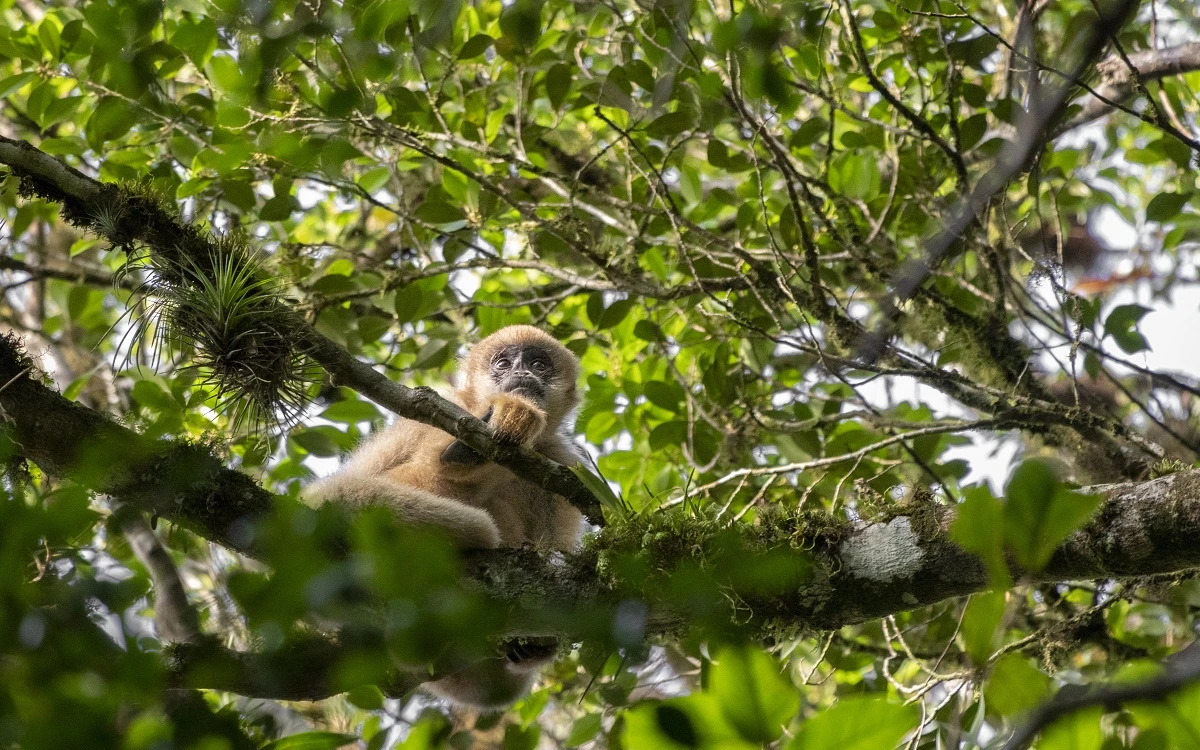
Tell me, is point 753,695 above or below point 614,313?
below

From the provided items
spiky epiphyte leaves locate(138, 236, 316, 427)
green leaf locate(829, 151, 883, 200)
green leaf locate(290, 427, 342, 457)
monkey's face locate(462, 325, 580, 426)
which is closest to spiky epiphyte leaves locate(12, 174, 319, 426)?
spiky epiphyte leaves locate(138, 236, 316, 427)

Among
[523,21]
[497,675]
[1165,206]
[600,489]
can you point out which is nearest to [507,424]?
[600,489]

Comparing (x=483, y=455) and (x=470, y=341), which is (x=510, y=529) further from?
(x=470, y=341)

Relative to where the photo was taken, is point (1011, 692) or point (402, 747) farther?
point (402, 747)

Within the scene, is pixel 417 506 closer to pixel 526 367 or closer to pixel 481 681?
pixel 481 681

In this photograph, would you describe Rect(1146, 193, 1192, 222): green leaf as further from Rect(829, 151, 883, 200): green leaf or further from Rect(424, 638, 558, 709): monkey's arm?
Rect(424, 638, 558, 709): monkey's arm

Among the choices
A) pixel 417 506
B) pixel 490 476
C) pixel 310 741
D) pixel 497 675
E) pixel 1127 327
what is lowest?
pixel 310 741

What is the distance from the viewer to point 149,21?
148 inches

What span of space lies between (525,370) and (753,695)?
4206 millimetres

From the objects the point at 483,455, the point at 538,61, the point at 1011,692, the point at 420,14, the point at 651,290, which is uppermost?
the point at 538,61

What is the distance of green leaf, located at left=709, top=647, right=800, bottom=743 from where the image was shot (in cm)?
164

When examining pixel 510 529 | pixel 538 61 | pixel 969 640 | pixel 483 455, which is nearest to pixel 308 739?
pixel 969 640

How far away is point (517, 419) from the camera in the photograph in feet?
14.0

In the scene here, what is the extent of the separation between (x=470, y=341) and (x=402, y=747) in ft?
14.4
